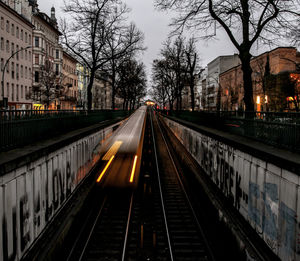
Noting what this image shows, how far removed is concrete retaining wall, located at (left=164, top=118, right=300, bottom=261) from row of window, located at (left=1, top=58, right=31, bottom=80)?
41.5m

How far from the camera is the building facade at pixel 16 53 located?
144 feet

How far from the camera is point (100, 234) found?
32.7 ft

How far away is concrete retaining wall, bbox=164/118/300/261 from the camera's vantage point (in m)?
6.36

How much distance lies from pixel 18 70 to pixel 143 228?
151 ft

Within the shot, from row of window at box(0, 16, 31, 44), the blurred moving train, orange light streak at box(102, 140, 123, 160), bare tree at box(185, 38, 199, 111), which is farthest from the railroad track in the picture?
row of window at box(0, 16, 31, 44)

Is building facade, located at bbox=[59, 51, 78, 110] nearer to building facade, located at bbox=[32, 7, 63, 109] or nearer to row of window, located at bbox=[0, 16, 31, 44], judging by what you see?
building facade, located at bbox=[32, 7, 63, 109]

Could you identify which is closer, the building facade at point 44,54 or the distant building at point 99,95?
the building facade at point 44,54

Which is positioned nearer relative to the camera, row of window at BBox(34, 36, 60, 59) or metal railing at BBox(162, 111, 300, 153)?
metal railing at BBox(162, 111, 300, 153)

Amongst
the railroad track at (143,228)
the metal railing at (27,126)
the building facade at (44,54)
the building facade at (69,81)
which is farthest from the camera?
the building facade at (69,81)

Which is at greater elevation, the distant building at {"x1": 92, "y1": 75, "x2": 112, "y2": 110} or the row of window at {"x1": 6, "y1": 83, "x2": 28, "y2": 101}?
the distant building at {"x1": 92, "y1": 75, "x2": 112, "y2": 110}

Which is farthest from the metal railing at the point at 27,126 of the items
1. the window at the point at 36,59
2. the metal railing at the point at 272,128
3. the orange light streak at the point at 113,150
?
the window at the point at 36,59

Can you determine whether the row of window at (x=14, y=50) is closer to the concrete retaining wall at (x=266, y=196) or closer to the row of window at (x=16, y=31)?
the row of window at (x=16, y=31)

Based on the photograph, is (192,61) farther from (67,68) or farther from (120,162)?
(67,68)

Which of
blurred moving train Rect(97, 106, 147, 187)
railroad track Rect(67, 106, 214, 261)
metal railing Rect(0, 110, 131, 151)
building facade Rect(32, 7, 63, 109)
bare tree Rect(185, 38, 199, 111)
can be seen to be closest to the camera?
metal railing Rect(0, 110, 131, 151)
